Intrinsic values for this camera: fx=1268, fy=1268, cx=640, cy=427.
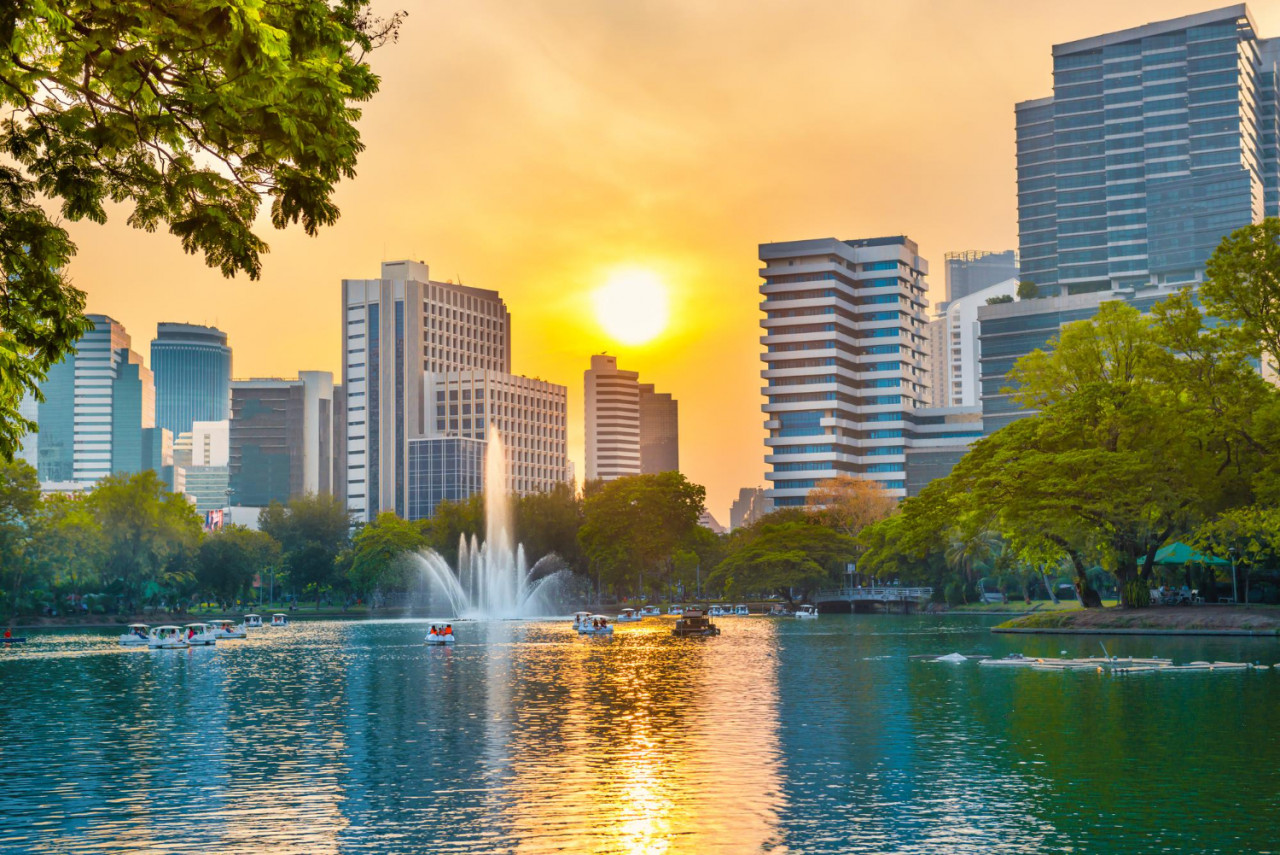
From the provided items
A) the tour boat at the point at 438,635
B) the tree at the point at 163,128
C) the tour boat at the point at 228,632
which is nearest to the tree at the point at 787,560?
the tour boat at the point at 228,632

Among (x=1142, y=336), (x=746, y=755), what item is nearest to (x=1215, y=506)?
(x=1142, y=336)

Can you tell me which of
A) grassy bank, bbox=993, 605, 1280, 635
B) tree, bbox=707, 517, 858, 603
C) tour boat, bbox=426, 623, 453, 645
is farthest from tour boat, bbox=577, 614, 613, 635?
tree, bbox=707, 517, 858, 603

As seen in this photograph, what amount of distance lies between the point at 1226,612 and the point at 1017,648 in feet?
54.2

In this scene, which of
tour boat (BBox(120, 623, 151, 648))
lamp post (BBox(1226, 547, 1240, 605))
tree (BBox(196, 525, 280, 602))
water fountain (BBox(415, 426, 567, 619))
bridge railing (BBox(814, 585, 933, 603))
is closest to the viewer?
lamp post (BBox(1226, 547, 1240, 605))

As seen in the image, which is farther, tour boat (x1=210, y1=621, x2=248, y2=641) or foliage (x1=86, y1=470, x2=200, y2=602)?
foliage (x1=86, y1=470, x2=200, y2=602)

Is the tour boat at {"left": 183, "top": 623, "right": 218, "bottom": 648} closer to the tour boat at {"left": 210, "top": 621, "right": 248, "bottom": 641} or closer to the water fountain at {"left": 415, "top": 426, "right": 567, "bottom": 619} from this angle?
the tour boat at {"left": 210, "top": 621, "right": 248, "bottom": 641}

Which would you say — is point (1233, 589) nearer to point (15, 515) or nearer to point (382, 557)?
point (382, 557)

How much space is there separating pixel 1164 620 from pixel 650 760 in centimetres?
5899

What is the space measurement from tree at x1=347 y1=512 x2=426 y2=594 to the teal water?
110 m

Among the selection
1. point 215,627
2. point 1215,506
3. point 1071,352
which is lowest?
point 215,627

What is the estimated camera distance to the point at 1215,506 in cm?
8325

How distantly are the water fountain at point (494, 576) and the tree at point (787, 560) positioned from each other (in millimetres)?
25267

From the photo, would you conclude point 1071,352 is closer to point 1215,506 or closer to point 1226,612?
point 1215,506

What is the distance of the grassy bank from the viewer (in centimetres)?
7856
